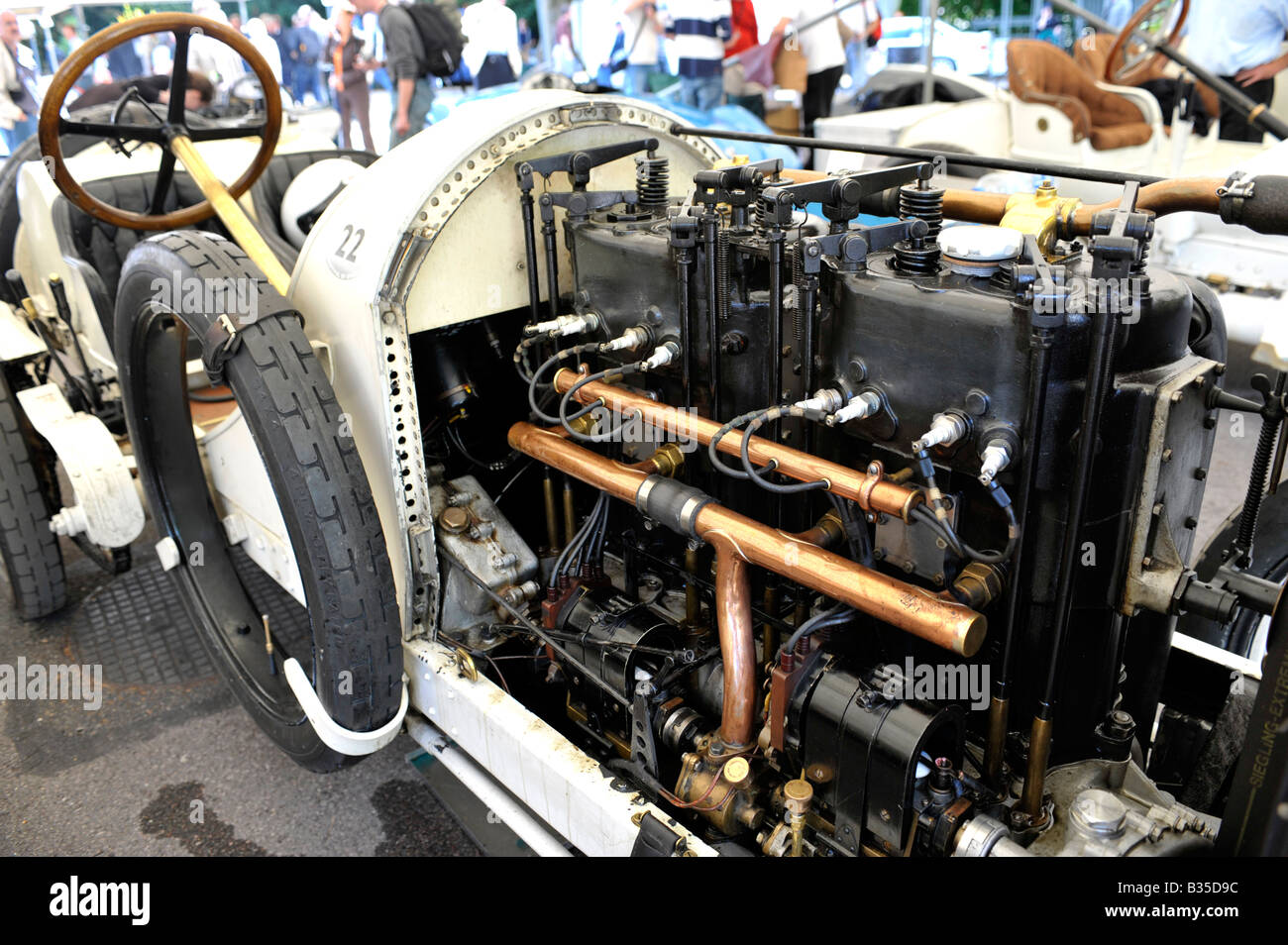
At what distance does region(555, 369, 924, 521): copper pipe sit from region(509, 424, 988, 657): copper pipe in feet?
0.36

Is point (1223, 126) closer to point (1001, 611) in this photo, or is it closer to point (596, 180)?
point (596, 180)

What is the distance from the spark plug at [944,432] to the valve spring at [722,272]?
0.49 metres

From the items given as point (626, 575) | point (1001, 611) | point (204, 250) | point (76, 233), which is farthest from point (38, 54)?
point (1001, 611)

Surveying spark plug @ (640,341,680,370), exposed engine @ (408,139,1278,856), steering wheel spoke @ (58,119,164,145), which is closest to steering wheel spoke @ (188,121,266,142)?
steering wheel spoke @ (58,119,164,145)

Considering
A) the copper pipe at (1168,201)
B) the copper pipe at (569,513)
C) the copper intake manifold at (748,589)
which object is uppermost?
the copper pipe at (1168,201)

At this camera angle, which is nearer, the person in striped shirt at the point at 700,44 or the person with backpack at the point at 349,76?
the person in striped shirt at the point at 700,44

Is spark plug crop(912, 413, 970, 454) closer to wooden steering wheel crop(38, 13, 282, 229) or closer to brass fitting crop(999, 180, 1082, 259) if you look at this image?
brass fitting crop(999, 180, 1082, 259)

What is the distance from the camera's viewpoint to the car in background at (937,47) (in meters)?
10.5

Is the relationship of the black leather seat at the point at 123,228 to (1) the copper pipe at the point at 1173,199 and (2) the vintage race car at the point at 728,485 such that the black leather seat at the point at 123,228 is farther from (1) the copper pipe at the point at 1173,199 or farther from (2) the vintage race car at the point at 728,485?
(1) the copper pipe at the point at 1173,199

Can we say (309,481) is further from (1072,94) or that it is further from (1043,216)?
(1072,94)

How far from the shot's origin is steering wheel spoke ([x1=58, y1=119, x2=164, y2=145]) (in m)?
2.68

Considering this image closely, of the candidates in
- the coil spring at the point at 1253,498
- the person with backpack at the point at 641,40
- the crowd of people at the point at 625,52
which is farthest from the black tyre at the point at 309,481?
the person with backpack at the point at 641,40

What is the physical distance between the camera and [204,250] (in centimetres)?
215

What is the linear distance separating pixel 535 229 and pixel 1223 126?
23.1ft
